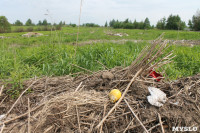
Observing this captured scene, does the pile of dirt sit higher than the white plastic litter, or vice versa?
the white plastic litter

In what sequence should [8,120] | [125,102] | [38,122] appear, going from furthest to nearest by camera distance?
[125,102], [8,120], [38,122]

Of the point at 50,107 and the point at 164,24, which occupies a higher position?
the point at 164,24

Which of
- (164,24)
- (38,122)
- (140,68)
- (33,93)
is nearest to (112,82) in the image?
(140,68)

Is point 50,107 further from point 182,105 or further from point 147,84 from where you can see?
point 182,105

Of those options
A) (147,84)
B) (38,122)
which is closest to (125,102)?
(147,84)

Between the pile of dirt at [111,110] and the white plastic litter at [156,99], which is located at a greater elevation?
the white plastic litter at [156,99]

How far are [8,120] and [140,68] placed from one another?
5.95 feet

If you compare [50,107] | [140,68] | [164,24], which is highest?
[164,24]

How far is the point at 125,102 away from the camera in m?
1.65

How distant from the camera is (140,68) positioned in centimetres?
194

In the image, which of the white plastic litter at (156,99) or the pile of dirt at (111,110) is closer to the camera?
the pile of dirt at (111,110)

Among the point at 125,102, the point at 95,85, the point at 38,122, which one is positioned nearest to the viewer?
the point at 38,122

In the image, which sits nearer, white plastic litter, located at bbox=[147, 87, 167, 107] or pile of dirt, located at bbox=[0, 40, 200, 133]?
pile of dirt, located at bbox=[0, 40, 200, 133]

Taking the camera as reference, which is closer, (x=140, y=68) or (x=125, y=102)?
(x=125, y=102)
